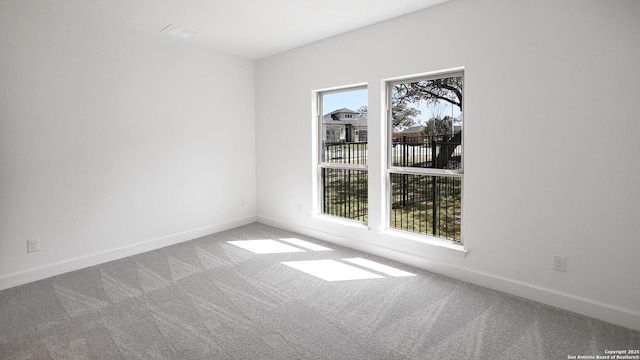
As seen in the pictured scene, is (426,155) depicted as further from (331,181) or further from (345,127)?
(331,181)

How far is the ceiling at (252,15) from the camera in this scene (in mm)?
3018

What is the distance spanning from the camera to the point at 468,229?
9.98 ft

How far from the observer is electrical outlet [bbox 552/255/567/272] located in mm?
2545

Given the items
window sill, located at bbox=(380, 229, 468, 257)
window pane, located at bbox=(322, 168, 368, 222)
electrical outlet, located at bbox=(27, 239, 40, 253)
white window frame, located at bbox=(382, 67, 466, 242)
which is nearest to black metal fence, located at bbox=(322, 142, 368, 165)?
window pane, located at bbox=(322, 168, 368, 222)

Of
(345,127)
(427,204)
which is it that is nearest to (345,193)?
(345,127)

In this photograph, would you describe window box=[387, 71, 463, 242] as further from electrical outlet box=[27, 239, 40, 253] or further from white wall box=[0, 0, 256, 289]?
electrical outlet box=[27, 239, 40, 253]

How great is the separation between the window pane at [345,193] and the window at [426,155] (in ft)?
1.49

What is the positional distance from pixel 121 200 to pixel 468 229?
367 centimetres

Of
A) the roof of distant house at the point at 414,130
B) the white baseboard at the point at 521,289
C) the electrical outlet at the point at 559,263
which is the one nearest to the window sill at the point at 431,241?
the white baseboard at the point at 521,289

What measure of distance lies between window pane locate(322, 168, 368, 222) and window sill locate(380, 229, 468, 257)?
1.69 ft

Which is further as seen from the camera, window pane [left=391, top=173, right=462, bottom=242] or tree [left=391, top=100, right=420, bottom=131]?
tree [left=391, top=100, right=420, bottom=131]

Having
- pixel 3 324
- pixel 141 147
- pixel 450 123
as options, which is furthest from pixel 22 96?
pixel 450 123

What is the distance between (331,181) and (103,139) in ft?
8.77

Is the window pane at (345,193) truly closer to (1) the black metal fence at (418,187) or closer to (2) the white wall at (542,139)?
(1) the black metal fence at (418,187)
